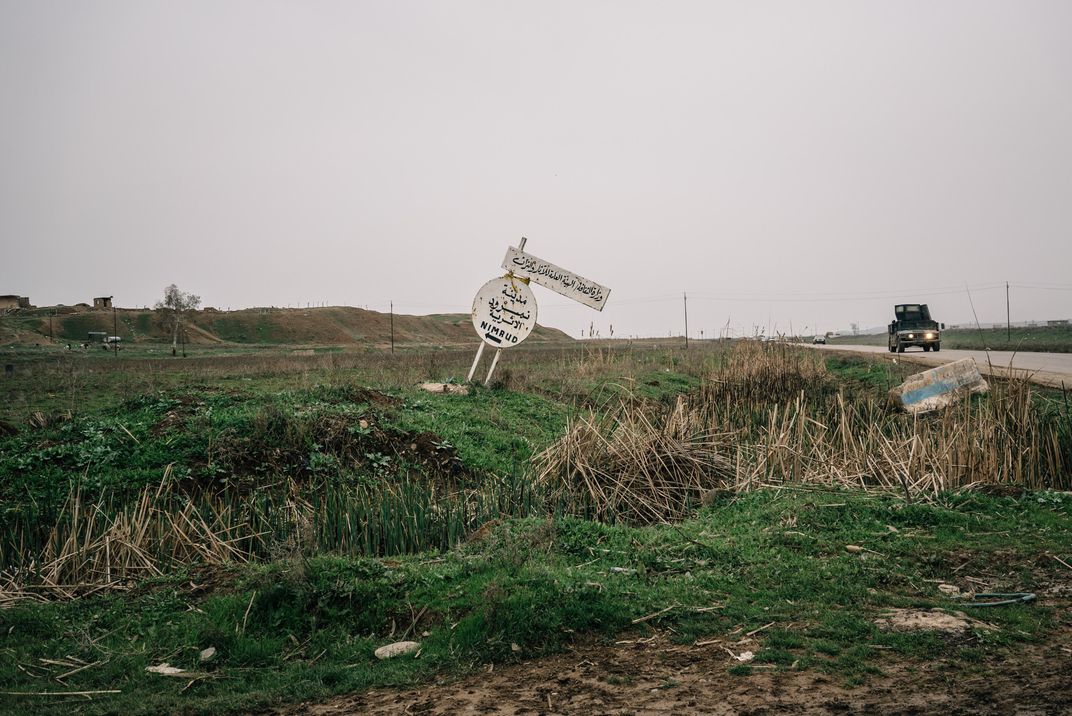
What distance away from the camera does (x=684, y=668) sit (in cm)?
376

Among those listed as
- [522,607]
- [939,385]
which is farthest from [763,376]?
[522,607]

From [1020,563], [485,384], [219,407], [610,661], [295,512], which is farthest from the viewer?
[485,384]

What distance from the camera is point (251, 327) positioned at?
65.2 m

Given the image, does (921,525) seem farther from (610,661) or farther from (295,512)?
(295,512)

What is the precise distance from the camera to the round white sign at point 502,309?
47.4 ft

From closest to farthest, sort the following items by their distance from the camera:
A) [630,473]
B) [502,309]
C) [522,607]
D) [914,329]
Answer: [522,607] → [630,473] → [502,309] → [914,329]

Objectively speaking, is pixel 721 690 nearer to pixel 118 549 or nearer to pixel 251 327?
pixel 118 549

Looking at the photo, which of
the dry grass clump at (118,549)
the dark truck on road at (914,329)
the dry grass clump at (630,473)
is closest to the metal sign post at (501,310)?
the dry grass clump at (630,473)

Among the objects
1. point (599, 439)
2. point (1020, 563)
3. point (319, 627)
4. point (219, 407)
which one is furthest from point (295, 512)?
point (1020, 563)

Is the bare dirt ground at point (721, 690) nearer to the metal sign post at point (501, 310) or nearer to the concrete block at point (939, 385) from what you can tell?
the concrete block at point (939, 385)

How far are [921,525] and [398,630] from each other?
13.4 ft

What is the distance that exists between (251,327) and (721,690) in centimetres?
6673

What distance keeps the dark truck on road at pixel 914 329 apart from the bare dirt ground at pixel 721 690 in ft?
90.5

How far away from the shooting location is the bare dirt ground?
3232 mm
